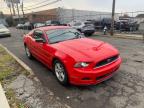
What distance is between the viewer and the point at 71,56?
13.0 ft

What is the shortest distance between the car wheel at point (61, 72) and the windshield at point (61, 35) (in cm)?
87

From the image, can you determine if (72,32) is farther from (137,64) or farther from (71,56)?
(137,64)

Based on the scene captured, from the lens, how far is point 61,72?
14.5 ft

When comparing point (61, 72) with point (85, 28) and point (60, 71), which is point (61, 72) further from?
point (85, 28)

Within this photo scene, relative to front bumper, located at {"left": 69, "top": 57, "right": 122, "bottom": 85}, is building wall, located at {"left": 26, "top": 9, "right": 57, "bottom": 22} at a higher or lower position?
higher

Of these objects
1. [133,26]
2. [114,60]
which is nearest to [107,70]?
[114,60]

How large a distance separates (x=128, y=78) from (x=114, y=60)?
0.81 m

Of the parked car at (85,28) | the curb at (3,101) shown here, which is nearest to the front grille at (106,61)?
the curb at (3,101)

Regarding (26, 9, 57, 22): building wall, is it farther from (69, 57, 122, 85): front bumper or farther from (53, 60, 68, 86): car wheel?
(69, 57, 122, 85): front bumper

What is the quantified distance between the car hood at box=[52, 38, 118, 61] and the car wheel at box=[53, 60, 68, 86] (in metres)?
0.39

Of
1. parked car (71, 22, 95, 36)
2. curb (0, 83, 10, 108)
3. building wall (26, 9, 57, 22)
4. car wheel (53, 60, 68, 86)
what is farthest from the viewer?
building wall (26, 9, 57, 22)

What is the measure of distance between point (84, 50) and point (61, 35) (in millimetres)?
1489

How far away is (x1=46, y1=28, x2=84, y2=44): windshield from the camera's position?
5193mm

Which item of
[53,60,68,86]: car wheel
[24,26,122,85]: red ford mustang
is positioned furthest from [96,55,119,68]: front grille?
[53,60,68,86]: car wheel
